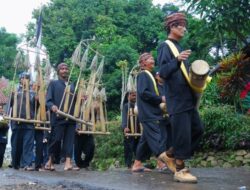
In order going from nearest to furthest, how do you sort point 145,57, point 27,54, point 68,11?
point 145,57 < point 27,54 < point 68,11

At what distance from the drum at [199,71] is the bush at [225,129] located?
572cm

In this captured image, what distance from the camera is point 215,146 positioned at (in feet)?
38.7

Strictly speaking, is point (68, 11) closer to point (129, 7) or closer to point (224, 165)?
point (129, 7)

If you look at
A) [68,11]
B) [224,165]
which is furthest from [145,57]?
[68,11]

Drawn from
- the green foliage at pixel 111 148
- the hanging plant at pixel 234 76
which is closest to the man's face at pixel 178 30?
the hanging plant at pixel 234 76

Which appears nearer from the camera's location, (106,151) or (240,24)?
(240,24)

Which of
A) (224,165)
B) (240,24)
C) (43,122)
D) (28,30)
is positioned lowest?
(224,165)

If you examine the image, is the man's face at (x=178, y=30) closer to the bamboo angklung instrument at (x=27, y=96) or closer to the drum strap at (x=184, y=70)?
the drum strap at (x=184, y=70)

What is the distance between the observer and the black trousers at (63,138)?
28.5 ft

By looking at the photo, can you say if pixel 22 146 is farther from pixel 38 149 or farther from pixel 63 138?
pixel 63 138

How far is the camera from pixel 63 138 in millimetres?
8820

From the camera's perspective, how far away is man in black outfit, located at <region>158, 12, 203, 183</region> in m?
5.71

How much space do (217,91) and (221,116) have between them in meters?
1.98

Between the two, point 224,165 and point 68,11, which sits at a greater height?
point 68,11
